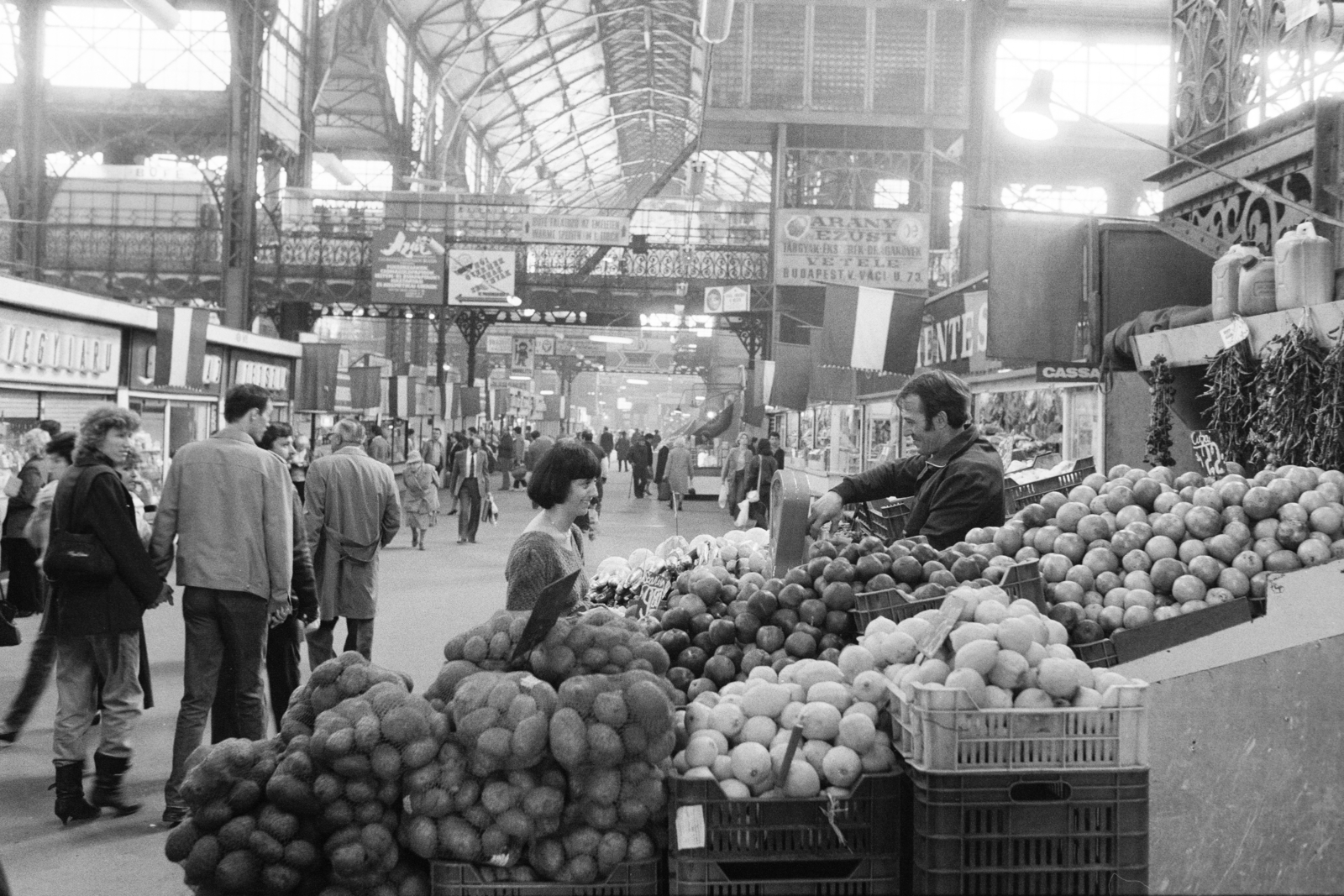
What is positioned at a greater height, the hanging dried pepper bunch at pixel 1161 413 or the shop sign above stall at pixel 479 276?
the shop sign above stall at pixel 479 276

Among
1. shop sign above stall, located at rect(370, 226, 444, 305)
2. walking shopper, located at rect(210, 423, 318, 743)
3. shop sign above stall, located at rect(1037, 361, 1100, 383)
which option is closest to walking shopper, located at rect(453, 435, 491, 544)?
shop sign above stall, located at rect(370, 226, 444, 305)

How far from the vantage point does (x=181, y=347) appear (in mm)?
14016

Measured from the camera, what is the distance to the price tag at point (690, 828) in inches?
96.7

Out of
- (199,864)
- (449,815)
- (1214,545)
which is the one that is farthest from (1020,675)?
(199,864)

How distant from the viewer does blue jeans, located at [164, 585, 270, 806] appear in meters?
4.59

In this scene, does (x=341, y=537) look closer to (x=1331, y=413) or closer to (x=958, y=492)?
(x=958, y=492)

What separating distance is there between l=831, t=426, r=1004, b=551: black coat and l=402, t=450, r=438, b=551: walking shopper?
10.9 m

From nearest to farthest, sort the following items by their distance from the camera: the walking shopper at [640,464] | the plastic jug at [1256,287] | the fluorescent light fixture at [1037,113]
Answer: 1. the plastic jug at [1256,287]
2. the fluorescent light fixture at [1037,113]
3. the walking shopper at [640,464]

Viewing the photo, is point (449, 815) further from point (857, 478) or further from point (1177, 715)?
point (857, 478)

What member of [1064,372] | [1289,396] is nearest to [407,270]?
[1064,372]

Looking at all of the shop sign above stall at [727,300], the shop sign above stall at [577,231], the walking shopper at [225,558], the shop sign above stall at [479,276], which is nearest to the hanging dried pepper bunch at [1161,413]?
the walking shopper at [225,558]

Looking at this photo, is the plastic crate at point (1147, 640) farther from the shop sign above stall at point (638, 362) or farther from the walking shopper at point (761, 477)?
the shop sign above stall at point (638, 362)

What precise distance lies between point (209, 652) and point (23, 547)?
4545 mm

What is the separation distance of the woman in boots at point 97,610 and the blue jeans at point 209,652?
244 millimetres
